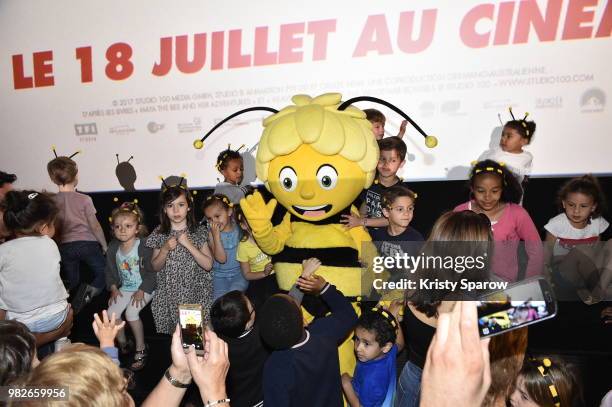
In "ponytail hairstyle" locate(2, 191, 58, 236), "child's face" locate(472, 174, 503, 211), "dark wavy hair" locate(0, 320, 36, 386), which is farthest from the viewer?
"child's face" locate(472, 174, 503, 211)

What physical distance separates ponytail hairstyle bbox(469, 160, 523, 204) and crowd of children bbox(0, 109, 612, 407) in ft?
0.05

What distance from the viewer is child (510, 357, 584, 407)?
1.61m

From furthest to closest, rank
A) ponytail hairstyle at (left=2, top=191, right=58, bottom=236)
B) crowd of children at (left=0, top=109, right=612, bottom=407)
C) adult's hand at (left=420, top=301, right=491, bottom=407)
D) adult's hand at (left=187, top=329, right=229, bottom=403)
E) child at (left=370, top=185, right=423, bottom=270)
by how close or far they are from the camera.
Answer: child at (left=370, top=185, right=423, bottom=270) < ponytail hairstyle at (left=2, top=191, right=58, bottom=236) < crowd of children at (left=0, top=109, right=612, bottom=407) < adult's hand at (left=187, top=329, right=229, bottom=403) < adult's hand at (left=420, top=301, right=491, bottom=407)

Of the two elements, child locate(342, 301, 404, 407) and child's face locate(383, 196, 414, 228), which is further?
child's face locate(383, 196, 414, 228)

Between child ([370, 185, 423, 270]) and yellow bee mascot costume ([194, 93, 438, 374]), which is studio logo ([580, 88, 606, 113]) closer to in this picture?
child ([370, 185, 423, 270])

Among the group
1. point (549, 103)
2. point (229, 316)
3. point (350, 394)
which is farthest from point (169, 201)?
point (549, 103)

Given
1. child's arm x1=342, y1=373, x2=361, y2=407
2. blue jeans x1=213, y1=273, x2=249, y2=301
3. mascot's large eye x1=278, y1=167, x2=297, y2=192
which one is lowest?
child's arm x1=342, y1=373, x2=361, y2=407

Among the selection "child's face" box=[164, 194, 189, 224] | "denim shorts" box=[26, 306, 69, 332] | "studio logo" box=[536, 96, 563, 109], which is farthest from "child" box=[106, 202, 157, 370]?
"studio logo" box=[536, 96, 563, 109]

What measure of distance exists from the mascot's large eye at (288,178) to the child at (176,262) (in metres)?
0.85

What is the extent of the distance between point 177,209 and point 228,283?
64cm

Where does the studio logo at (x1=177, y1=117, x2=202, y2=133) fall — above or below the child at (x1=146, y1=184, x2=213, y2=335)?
above

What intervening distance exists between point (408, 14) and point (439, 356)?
4.07m

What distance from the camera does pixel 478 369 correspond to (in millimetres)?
835

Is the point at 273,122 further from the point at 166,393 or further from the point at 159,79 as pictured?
the point at 159,79
